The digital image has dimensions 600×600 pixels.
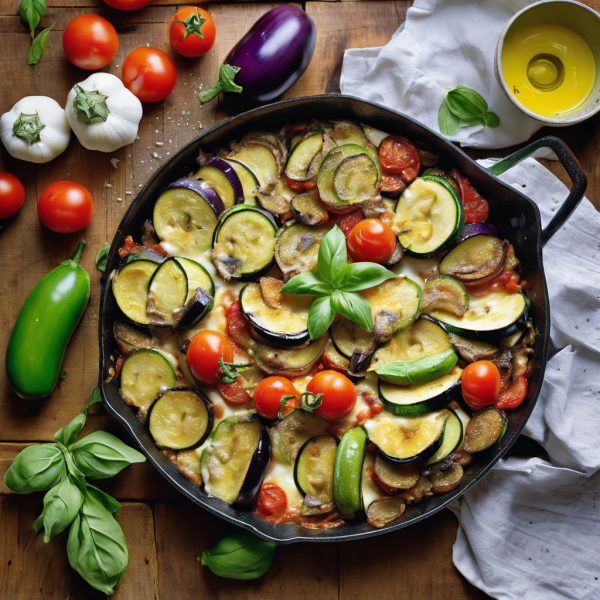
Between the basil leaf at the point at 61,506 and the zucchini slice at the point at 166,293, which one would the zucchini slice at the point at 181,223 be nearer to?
the zucchini slice at the point at 166,293

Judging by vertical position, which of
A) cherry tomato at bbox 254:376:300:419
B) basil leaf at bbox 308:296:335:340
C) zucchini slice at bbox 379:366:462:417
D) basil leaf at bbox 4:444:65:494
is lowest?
basil leaf at bbox 4:444:65:494

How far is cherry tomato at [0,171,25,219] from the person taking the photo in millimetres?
3285

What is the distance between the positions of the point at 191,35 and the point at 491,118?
1.68 meters

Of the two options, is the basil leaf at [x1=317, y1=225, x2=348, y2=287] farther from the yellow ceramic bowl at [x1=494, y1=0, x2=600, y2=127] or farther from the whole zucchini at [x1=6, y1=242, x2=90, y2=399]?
the whole zucchini at [x1=6, y1=242, x2=90, y2=399]

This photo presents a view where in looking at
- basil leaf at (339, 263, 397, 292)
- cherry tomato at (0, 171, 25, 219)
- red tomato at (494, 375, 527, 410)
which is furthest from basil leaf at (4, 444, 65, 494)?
red tomato at (494, 375, 527, 410)

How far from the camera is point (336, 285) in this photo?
2840mm

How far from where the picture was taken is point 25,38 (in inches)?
136

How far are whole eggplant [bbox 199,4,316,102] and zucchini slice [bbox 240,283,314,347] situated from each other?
1.07m

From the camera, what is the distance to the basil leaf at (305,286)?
112 inches

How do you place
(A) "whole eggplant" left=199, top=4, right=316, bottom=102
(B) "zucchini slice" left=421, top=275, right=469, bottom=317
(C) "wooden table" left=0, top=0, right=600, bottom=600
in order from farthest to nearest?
1. (C) "wooden table" left=0, top=0, right=600, bottom=600
2. (A) "whole eggplant" left=199, top=4, right=316, bottom=102
3. (B) "zucchini slice" left=421, top=275, right=469, bottom=317

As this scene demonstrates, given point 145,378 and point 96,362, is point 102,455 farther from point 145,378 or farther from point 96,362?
point 96,362

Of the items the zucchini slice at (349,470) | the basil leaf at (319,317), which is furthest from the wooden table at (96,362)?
the basil leaf at (319,317)

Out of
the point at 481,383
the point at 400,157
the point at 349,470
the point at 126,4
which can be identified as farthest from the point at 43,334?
the point at 481,383

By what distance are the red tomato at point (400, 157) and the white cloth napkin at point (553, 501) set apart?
0.94m
